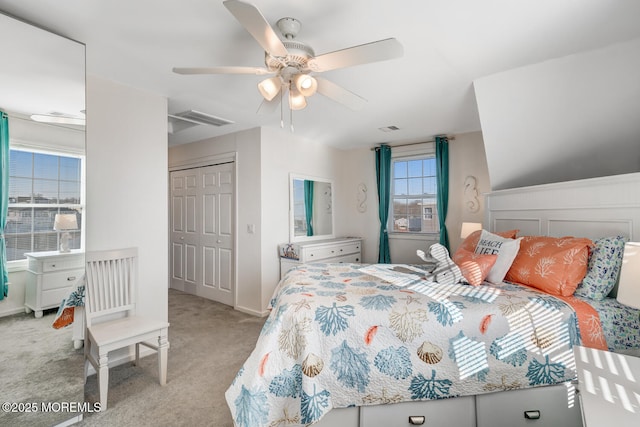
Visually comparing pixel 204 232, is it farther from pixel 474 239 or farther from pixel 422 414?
pixel 422 414

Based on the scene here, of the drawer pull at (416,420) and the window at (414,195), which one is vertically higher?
the window at (414,195)

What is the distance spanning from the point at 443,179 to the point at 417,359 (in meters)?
3.43

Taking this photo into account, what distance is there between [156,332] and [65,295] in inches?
25.4

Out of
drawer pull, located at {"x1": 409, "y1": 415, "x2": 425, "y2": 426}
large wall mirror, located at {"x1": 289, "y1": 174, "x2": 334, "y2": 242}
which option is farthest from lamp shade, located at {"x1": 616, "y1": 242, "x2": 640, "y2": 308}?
large wall mirror, located at {"x1": 289, "y1": 174, "x2": 334, "y2": 242}

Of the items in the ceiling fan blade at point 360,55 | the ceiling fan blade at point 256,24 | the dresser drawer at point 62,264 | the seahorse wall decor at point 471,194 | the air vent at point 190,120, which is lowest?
the dresser drawer at point 62,264

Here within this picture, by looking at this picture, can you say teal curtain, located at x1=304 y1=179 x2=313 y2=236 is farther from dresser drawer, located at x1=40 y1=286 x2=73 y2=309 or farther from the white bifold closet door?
dresser drawer, located at x1=40 y1=286 x2=73 y2=309

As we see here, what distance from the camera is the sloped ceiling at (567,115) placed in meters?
2.10

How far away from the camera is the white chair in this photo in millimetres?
2072

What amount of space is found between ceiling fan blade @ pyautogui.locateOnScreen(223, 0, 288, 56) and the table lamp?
1.71m

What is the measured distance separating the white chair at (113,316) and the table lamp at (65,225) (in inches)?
15.4

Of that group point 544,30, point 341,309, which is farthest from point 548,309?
point 544,30

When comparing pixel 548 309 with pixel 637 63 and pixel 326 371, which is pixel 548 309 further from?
pixel 637 63

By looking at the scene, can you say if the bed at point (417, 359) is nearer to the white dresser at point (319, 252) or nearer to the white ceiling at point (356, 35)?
the white ceiling at point (356, 35)

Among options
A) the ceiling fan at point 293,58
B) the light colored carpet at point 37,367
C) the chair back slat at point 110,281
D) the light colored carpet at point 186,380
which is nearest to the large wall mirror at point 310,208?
the light colored carpet at point 186,380
